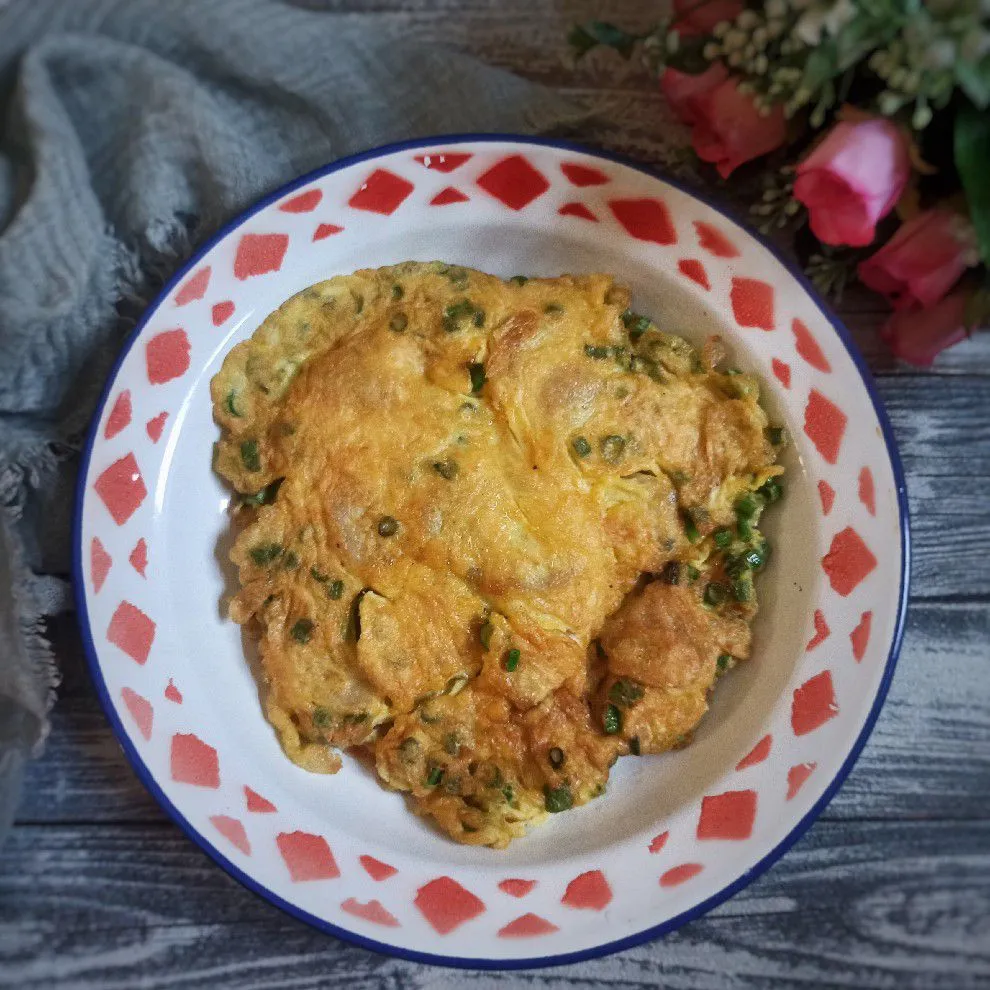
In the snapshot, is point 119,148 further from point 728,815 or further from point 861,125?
point 728,815

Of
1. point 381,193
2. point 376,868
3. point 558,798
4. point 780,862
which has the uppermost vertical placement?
point 381,193

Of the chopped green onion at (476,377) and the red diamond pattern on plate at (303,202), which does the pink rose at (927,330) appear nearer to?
the chopped green onion at (476,377)

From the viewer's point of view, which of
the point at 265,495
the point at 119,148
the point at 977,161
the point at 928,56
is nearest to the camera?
the point at 928,56

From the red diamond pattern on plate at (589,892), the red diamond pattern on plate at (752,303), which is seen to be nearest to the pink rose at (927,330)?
the red diamond pattern on plate at (752,303)

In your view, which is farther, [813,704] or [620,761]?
[620,761]

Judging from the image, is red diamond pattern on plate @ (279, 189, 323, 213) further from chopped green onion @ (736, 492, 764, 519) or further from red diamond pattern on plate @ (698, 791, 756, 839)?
red diamond pattern on plate @ (698, 791, 756, 839)

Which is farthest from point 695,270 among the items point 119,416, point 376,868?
point 376,868

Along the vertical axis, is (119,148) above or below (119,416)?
above
